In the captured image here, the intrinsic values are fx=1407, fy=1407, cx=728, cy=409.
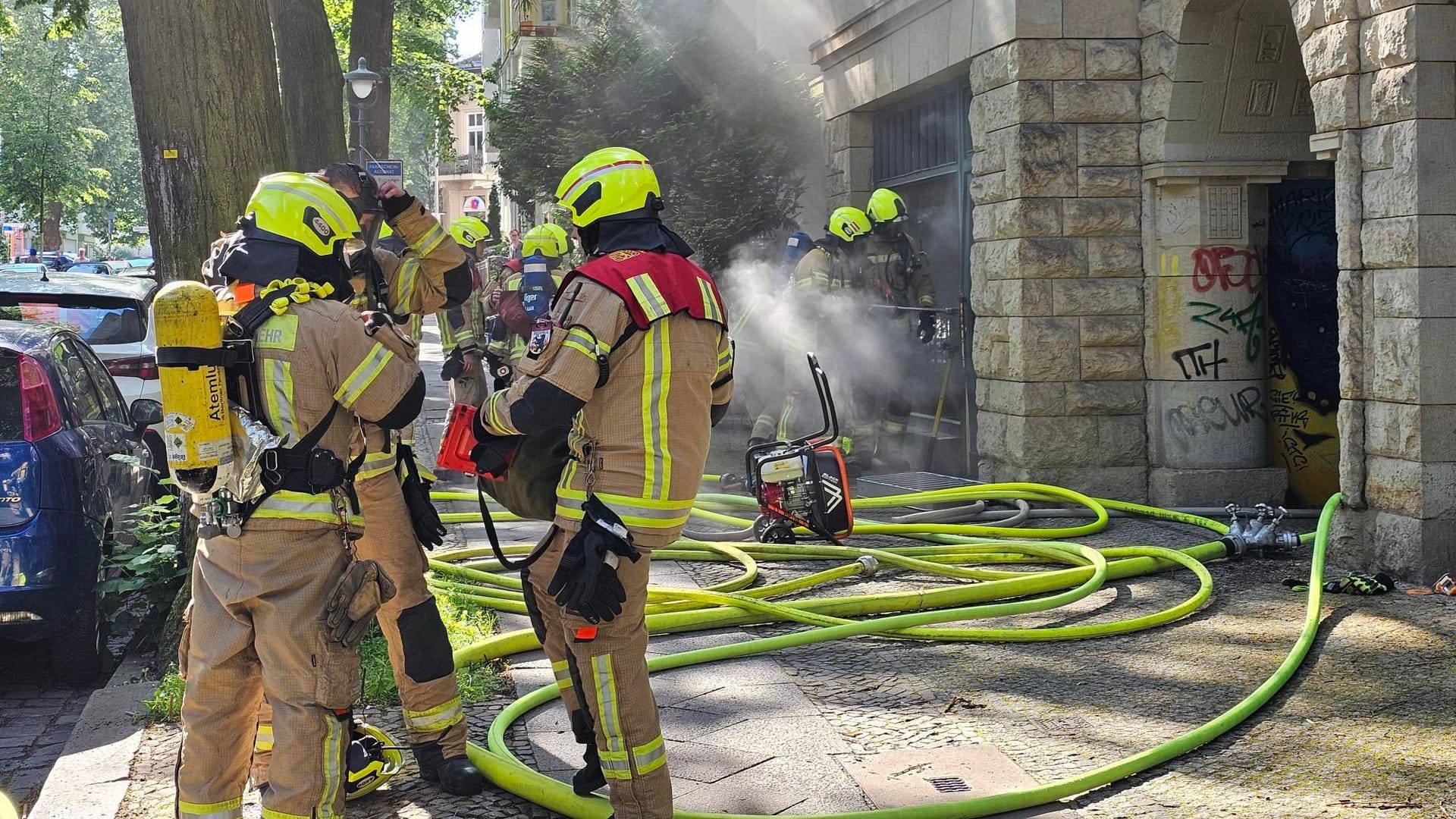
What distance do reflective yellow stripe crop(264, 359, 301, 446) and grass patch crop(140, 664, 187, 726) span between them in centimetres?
175

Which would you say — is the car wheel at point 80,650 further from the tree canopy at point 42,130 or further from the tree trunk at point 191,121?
the tree canopy at point 42,130

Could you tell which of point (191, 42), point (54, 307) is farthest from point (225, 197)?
point (54, 307)

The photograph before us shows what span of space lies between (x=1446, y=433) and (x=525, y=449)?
4843 mm

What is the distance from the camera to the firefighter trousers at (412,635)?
4.29 m

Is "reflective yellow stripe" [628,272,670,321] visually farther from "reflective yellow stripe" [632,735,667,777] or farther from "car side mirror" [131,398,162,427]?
"car side mirror" [131,398,162,427]

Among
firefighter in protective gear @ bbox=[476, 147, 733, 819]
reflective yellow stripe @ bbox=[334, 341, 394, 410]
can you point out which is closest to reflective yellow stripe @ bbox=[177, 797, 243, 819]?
firefighter in protective gear @ bbox=[476, 147, 733, 819]

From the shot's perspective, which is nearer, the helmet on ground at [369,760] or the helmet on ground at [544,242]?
the helmet on ground at [369,760]

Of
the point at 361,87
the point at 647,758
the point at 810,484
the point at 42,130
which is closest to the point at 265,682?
the point at 647,758

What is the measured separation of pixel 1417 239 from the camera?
665 centimetres

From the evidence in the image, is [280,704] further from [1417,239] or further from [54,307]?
[54,307]

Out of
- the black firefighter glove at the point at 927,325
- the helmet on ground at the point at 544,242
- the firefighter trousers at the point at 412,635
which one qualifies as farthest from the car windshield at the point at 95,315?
the firefighter trousers at the point at 412,635

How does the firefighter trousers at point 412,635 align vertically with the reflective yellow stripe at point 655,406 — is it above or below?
below

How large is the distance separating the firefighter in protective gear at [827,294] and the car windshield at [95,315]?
15.5ft

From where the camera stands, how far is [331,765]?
138 inches
